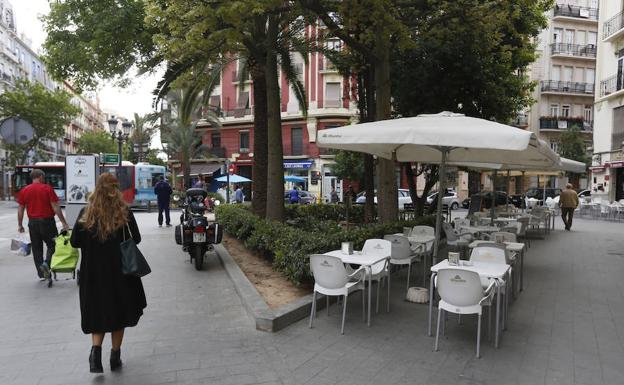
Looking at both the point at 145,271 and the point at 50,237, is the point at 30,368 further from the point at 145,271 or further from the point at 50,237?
the point at 50,237

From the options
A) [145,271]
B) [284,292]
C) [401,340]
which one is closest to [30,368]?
[145,271]

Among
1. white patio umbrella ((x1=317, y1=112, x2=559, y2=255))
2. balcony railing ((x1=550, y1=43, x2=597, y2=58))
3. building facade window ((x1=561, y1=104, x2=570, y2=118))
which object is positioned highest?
balcony railing ((x1=550, y1=43, x2=597, y2=58))

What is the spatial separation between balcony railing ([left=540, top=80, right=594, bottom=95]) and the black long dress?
44207 mm

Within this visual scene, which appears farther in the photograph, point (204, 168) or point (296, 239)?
point (204, 168)

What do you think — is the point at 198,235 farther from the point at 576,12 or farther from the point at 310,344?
the point at 576,12

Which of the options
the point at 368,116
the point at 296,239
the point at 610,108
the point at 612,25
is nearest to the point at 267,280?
the point at 296,239

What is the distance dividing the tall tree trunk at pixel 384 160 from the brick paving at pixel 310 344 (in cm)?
290

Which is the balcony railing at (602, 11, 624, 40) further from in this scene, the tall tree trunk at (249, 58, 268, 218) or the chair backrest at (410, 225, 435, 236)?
the chair backrest at (410, 225, 435, 236)

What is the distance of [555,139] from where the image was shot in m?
41.3

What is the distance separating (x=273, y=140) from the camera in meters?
10.2

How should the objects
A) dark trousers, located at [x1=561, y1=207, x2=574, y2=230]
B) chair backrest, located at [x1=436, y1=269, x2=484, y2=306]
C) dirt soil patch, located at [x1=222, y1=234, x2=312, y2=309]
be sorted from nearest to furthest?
chair backrest, located at [x1=436, y1=269, x2=484, y2=306] < dirt soil patch, located at [x1=222, y1=234, x2=312, y2=309] < dark trousers, located at [x1=561, y1=207, x2=574, y2=230]

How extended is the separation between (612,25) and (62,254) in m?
28.4

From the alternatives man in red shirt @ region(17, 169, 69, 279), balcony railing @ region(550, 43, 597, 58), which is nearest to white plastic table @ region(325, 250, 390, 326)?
man in red shirt @ region(17, 169, 69, 279)

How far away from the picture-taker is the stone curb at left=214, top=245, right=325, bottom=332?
5.00 m
